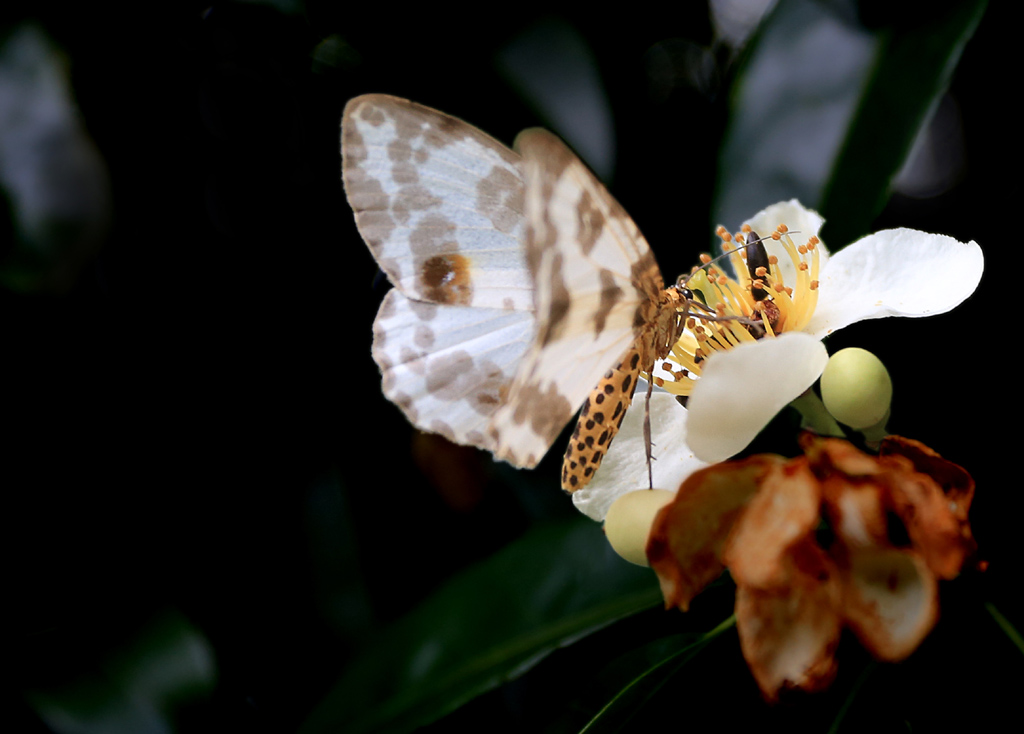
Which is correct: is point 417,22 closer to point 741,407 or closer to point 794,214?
point 794,214

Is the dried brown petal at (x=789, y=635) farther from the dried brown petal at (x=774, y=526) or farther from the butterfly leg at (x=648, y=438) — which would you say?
the butterfly leg at (x=648, y=438)

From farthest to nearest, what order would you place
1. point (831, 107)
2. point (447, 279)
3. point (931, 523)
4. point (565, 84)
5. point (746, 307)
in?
point (565, 84) → point (831, 107) → point (746, 307) → point (447, 279) → point (931, 523)

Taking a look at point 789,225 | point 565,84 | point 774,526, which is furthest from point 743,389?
point 565,84

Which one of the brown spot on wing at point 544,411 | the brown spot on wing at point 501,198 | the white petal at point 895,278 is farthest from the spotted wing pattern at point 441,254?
the white petal at point 895,278

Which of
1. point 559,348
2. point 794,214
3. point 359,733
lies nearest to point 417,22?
point 794,214

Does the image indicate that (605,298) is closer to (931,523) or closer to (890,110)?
(931,523)

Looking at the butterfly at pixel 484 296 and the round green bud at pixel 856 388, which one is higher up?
the butterfly at pixel 484 296
